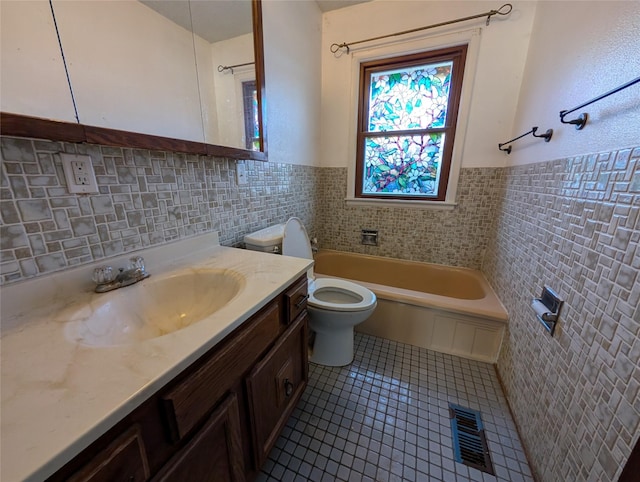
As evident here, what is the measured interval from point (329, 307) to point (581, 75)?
155 cm

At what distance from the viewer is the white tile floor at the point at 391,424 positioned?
3.30 ft

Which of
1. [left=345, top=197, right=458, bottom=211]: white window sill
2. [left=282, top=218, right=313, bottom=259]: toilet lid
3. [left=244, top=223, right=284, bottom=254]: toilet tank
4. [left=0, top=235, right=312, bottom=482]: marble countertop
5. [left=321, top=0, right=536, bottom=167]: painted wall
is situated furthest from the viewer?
[left=345, top=197, right=458, bottom=211]: white window sill

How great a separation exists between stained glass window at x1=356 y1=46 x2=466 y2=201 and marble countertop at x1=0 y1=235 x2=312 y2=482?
181 cm

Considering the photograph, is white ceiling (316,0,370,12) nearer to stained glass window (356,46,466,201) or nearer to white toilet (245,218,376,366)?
stained glass window (356,46,466,201)

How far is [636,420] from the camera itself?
601 millimetres

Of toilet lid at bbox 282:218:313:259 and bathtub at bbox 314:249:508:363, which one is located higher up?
toilet lid at bbox 282:218:313:259

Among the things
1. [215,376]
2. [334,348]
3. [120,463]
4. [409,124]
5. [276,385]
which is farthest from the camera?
[409,124]

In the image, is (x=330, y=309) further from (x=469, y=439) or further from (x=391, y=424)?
(x=469, y=439)

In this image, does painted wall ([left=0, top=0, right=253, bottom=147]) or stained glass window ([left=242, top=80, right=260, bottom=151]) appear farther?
stained glass window ([left=242, top=80, right=260, bottom=151])

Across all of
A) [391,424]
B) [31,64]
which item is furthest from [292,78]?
[391,424]

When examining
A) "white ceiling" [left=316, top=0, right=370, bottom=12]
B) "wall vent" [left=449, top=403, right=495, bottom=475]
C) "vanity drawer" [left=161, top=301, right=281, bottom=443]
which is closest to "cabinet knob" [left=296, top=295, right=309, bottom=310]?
"vanity drawer" [left=161, top=301, right=281, bottom=443]

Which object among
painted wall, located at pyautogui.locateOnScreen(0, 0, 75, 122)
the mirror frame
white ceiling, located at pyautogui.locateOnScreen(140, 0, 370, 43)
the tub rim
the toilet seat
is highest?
white ceiling, located at pyautogui.locateOnScreen(140, 0, 370, 43)

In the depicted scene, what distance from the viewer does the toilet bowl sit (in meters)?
1.37

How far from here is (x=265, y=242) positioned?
1280mm
